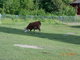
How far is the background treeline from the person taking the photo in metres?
63.1

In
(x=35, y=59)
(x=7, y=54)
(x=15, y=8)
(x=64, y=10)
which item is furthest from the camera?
(x=64, y=10)

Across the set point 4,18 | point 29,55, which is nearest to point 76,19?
point 4,18

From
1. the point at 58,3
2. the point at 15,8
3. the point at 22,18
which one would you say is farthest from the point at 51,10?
the point at 22,18

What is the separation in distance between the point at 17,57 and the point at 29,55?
0.90 m

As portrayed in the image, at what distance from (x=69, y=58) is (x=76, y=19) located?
4769 cm

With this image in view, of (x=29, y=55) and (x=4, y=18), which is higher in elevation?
(x=29, y=55)

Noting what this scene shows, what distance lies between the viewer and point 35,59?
38.7 feet

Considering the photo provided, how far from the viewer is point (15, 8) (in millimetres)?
64188

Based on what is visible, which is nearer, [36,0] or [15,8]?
[15,8]

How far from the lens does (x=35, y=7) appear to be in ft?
228

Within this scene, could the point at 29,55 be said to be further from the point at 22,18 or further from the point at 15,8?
the point at 15,8

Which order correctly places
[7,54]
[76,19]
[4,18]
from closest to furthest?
[7,54], [4,18], [76,19]

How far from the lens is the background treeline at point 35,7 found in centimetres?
6309

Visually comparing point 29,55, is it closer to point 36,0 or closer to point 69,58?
point 69,58
